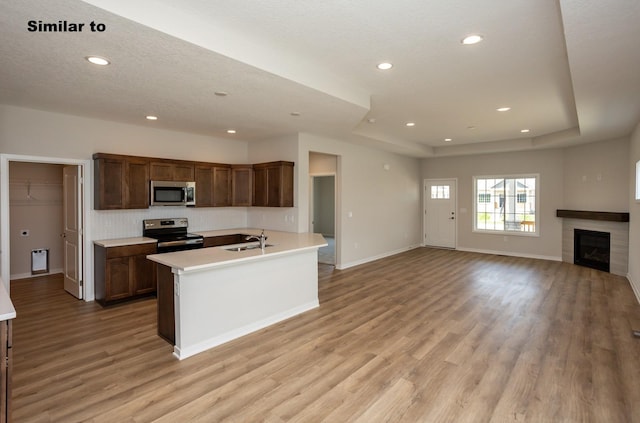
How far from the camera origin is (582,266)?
7062 millimetres

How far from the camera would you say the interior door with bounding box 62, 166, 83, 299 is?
4816 millimetres

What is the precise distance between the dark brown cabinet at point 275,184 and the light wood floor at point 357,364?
183 centimetres

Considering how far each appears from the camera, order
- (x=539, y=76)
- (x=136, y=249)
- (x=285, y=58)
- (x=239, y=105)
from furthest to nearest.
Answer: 1. (x=136, y=249)
2. (x=239, y=105)
3. (x=539, y=76)
4. (x=285, y=58)

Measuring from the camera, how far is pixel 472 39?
107 inches

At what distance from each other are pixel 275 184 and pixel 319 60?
283 centimetres

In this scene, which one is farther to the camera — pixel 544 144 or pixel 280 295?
pixel 544 144

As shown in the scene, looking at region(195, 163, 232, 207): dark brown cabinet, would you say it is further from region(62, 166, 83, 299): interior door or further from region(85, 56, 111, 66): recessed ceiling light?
region(85, 56, 111, 66): recessed ceiling light

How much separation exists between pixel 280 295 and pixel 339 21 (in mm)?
2969

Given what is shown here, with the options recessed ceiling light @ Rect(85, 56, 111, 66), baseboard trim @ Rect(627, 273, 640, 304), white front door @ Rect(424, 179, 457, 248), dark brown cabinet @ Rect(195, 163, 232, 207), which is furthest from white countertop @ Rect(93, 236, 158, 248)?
white front door @ Rect(424, 179, 457, 248)

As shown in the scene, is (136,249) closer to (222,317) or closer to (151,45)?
(222,317)

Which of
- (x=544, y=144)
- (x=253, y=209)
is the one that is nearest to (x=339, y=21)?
(x=253, y=209)

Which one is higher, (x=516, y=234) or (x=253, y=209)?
(x=253, y=209)

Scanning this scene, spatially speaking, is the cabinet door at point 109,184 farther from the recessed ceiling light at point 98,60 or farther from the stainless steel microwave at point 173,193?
the recessed ceiling light at point 98,60

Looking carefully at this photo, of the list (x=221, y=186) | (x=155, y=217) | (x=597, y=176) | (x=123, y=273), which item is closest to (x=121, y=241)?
(x=123, y=273)
